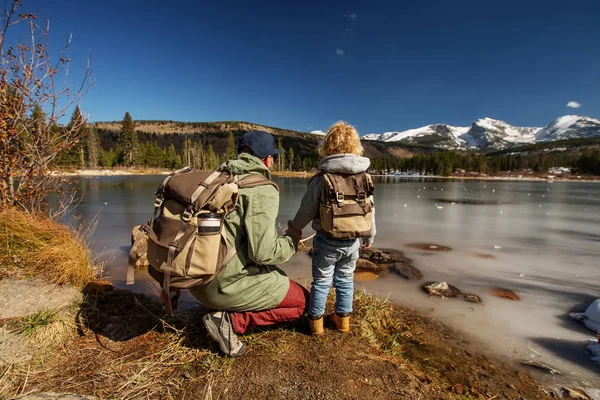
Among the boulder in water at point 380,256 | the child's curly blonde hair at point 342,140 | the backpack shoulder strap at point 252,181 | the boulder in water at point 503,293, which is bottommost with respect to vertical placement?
the boulder in water at point 503,293

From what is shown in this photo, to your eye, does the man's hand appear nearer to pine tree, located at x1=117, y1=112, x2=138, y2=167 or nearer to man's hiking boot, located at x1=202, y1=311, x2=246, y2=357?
man's hiking boot, located at x1=202, y1=311, x2=246, y2=357

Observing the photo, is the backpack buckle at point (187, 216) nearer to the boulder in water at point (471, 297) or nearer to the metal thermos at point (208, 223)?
the metal thermos at point (208, 223)

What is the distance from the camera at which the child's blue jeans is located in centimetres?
279

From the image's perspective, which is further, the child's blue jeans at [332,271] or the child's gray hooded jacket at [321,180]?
the child's blue jeans at [332,271]

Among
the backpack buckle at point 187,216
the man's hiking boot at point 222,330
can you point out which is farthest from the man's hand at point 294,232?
the backpack buckle at point 187,216

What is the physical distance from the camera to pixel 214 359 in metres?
2.39

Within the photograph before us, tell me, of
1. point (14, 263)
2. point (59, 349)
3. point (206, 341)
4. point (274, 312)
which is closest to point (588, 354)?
point (274, 312)

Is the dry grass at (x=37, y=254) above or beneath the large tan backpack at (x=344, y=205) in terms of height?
beneath

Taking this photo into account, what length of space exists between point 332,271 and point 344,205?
73cm

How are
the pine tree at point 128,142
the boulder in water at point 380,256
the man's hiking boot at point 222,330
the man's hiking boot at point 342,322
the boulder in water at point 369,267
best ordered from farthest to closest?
the pine tree at point 128,142 → the boulder in water at point 380,256 → the boulder in water at point 369,267 → the man's hiking boot at point 342,322 → the man's hiking boot at point 222,330

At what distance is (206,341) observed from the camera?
270 cm

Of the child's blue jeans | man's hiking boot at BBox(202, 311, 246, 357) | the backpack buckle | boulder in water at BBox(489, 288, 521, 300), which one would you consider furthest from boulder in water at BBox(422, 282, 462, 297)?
the backpack buckle

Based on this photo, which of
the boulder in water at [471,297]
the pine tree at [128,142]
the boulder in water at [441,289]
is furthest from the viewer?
the pine tree at [128,142]

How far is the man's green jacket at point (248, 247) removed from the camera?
220 cm
